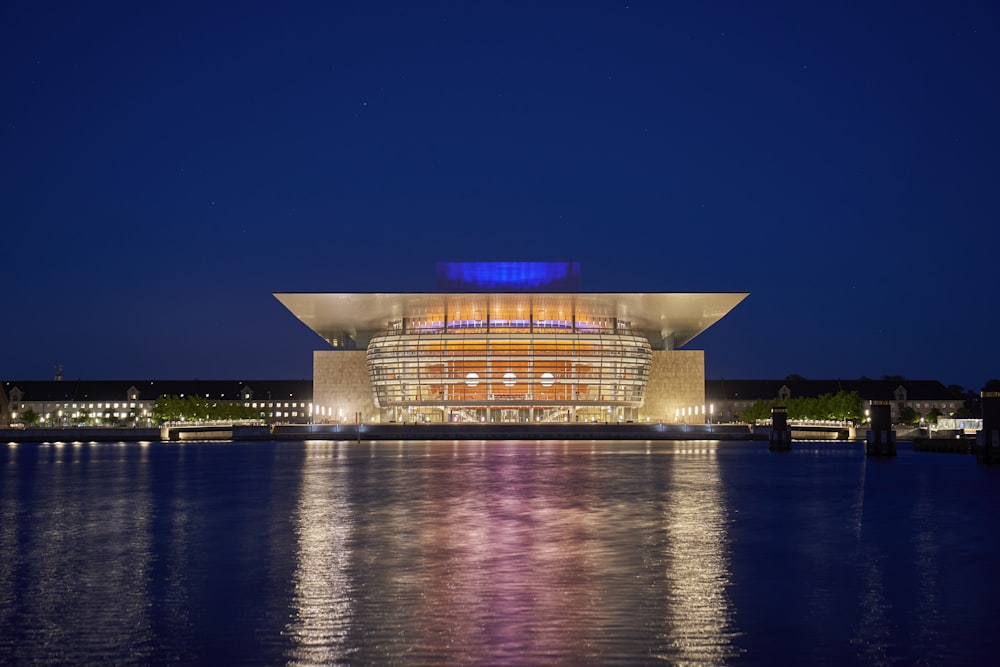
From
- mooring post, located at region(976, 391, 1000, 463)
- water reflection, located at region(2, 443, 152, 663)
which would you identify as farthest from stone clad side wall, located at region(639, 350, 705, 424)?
water reflection, located at region(2, 443, 152, 663)

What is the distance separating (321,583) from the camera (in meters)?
13.0

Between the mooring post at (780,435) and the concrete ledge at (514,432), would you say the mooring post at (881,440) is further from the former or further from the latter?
the concrete ledge at (514,432)

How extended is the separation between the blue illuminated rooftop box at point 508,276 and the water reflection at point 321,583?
200 feet

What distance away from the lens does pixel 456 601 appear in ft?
38.3

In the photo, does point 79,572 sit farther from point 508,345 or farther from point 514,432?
point 508,345

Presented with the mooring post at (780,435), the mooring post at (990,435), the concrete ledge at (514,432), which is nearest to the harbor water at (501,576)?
the mooring post at (990,435)

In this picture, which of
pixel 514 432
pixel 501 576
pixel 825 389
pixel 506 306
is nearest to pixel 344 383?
pixel 506 306

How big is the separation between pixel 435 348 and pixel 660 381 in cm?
2335

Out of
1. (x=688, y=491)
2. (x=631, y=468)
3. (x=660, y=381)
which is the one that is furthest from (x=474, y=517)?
(x=660, y=381)

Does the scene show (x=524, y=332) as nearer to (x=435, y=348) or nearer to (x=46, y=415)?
(x=435, y=348)

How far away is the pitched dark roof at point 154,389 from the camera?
14525cm

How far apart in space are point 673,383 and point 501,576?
87.0m

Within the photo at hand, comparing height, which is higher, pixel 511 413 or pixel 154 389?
pixel 154 389

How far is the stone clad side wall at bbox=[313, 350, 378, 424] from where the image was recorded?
320 feet
